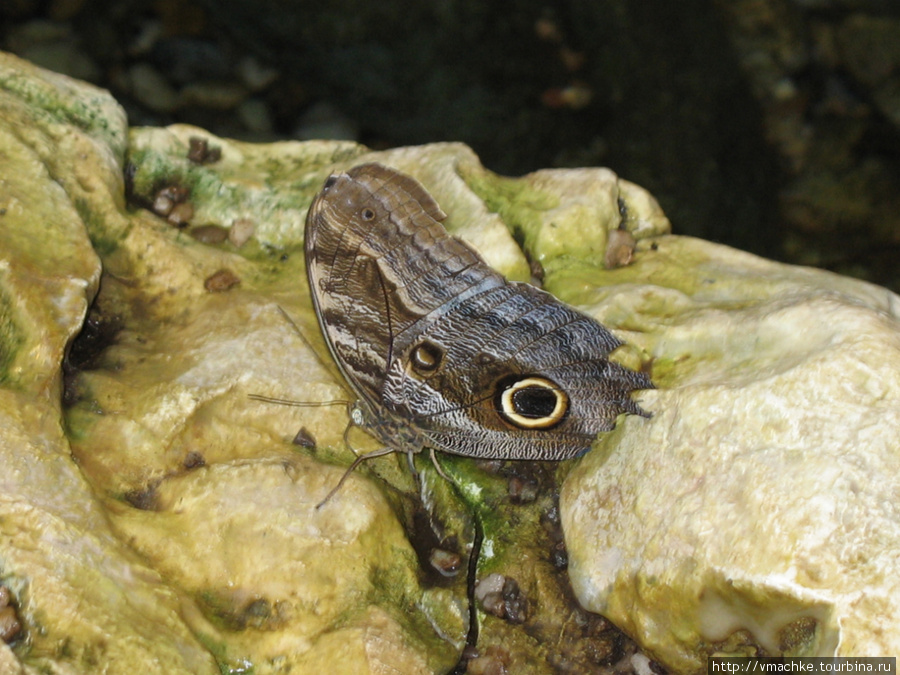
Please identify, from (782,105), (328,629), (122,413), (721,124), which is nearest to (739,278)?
(328,629)

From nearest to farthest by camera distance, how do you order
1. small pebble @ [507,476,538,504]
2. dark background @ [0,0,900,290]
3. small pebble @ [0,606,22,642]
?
small pebble @ [0,606,22,642], small pebble @ [507,476,538,504], dark background @ [0,0,900,290]

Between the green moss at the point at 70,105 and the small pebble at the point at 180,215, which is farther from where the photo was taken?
the small pebble at the point at 180,215

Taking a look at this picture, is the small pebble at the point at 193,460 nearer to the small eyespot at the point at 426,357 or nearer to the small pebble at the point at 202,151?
the small eyespot at the point at 426,357

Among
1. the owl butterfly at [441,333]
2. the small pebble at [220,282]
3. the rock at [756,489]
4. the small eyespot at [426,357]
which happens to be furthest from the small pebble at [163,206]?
the rock at [756,489]

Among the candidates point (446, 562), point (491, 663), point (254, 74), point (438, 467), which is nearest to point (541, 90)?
point (254, 74)

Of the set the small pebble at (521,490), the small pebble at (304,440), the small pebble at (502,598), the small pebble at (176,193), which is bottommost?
the small pebble at (502,598)

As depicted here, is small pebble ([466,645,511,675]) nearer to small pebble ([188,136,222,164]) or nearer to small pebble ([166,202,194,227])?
small pebble ([166,202,194,227])

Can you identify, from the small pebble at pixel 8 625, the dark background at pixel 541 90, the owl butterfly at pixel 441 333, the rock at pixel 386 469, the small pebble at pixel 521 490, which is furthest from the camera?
the dark background at pixel 541 90

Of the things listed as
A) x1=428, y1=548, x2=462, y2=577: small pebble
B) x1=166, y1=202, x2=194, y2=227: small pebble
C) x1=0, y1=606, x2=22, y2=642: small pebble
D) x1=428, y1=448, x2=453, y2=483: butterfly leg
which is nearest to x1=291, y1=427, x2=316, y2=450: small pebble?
x1=428, y1=448, x2=453, y2=483: butterfly leg
